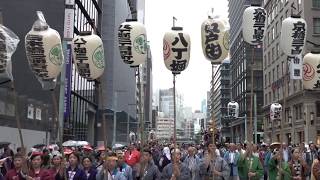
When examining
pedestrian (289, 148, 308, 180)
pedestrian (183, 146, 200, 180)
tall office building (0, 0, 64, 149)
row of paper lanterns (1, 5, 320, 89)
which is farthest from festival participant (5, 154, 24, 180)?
tall office building (0, 0, 64, 149)

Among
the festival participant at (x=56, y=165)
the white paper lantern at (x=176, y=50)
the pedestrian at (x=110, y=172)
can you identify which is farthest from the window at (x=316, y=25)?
the festival participant at (x=56, y=165)

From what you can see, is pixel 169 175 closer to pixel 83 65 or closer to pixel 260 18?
pixel 83 65

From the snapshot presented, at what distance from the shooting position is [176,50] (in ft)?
38.8

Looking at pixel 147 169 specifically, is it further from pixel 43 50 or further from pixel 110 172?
pixel 43 50

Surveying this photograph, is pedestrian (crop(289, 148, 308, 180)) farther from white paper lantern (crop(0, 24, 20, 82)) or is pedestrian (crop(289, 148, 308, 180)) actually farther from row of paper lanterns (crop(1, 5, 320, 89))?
white paper lantern (crop(0, 24, 20, 82))

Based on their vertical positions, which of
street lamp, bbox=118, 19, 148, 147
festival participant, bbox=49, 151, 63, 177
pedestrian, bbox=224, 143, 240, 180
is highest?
street lamp, bbox=118, 19, 148, 147

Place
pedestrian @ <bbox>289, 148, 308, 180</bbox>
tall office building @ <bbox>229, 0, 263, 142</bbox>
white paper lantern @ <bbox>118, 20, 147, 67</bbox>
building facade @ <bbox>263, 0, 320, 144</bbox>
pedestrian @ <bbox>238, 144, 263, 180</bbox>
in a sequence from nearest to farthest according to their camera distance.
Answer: white paper lantern @ <bbox>118, 20, 147, 67</bbox> → pedestrian @ <bbox>289, 148, 308, 180</bbox> → pedestrian @ <bbox>238, 144, 263, 180</bbox> → building facade @ <bbox>263, 0, 320, 144</bbox> → tall office building @ <bbox>229, 0, 263, 142</bbox>

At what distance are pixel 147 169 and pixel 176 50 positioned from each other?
2.78 metres

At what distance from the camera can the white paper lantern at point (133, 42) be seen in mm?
11352

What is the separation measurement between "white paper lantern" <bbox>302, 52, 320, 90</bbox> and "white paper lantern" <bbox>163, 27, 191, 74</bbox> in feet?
10.2

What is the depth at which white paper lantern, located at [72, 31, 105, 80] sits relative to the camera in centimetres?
1085

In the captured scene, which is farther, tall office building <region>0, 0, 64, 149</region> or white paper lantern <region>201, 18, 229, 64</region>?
tall office building <region>0, 0, 64, 149</region>

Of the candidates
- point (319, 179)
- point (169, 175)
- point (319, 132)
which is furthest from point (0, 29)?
point (319, 132)

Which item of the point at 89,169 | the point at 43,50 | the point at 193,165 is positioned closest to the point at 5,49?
the point at 43,50
